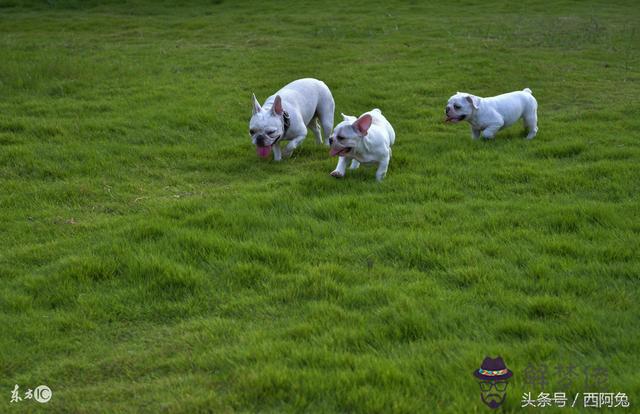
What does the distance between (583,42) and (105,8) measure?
21144 mm

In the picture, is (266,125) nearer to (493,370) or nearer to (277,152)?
(277,152)

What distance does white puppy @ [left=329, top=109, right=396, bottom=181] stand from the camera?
328 inches

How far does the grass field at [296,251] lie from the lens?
446cm

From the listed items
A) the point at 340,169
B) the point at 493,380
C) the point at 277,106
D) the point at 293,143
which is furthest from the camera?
the point at 293,143

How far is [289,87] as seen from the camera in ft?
34.6

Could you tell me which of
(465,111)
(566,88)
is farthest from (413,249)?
(566,88)

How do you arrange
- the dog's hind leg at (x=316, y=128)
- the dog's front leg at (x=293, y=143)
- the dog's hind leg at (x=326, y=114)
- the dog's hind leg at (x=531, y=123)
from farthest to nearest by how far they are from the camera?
1. the dog's hind leg at (x=316, y=128)
2. the dog's hind leg at (x=326, y=114)
3. the dog's hind leg at (x=531, y=123)
4. the dog's front leg at (x=293, y=143)

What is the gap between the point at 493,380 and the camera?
13.8ft

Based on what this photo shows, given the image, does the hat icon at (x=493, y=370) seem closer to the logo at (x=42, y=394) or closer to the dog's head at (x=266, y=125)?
the logo at (x=42, y=394)

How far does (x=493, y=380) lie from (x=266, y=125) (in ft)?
19.5

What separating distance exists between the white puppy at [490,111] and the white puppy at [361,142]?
5.64 feet

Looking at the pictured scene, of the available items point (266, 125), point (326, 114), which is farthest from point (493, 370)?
point (326, 114)

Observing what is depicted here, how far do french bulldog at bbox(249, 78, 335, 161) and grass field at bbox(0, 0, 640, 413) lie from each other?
0.35m

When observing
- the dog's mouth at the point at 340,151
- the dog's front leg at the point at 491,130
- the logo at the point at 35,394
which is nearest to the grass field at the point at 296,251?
the logo at the point at 35,394
